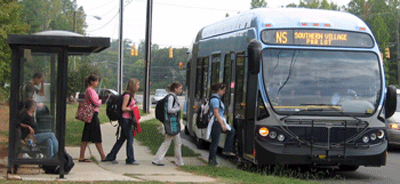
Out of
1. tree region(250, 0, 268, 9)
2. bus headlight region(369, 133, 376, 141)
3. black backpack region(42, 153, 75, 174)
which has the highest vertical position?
tree region(250, 0, 268, 9)

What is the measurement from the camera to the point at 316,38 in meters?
12.2

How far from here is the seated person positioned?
10367mm

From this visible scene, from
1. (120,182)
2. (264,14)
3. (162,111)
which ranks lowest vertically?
(120,182)

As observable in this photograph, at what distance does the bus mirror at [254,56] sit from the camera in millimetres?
11336

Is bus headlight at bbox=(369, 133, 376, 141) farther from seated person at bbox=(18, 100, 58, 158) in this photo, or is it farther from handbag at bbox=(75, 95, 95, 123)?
seated person at bbox=(18, 100, 58, 158)

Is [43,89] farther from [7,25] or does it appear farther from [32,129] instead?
[7,25]

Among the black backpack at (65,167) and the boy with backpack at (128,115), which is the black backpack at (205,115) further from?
the black backpack at (65,167)

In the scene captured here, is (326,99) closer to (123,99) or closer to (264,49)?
(264,49)

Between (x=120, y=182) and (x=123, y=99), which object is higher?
(x=123, y=99)

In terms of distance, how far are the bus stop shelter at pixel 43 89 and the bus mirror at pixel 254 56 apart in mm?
2456

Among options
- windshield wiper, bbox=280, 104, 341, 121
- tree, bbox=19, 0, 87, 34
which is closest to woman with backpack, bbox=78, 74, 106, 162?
windshield wiper, bbox=280, 104, 341, 121

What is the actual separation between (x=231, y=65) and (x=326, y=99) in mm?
2671

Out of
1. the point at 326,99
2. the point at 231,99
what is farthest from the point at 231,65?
the point at 326,99

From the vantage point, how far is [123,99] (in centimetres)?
1305
